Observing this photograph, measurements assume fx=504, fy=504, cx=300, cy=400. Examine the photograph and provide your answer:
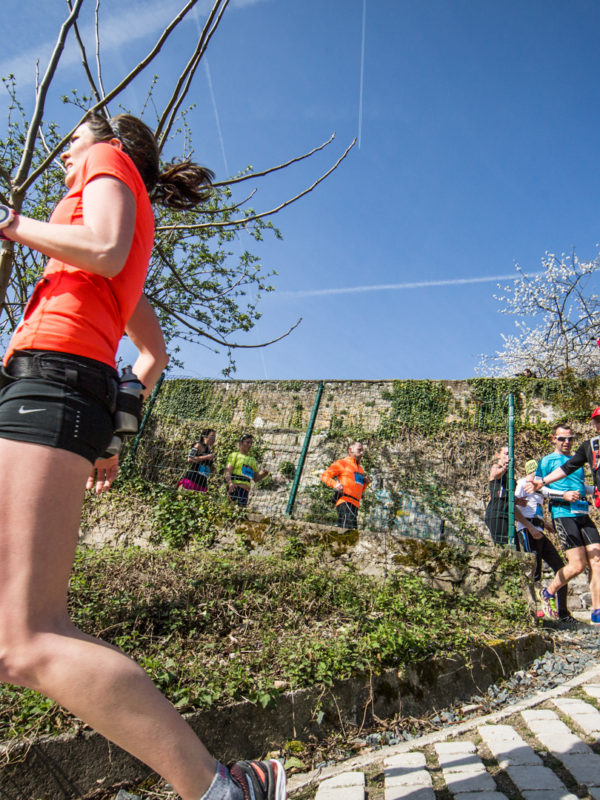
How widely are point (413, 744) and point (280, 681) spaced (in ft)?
2.21

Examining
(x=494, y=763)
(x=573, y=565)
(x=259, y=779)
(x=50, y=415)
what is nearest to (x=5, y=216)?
(x=50, y=415)

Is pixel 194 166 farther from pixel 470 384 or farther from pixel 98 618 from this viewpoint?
pixel 470 384

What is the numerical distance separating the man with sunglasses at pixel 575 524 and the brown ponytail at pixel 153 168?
4316mm

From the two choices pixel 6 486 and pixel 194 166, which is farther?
pixel 194 166

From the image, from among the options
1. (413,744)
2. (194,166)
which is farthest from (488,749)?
(194,166)

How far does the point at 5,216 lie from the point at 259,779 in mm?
1541

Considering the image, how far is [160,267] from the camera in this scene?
12.2m

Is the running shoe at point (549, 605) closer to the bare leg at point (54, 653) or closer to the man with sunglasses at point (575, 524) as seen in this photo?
the man with sunglasses at point (575, 524)

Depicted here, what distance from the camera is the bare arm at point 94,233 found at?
1.25m

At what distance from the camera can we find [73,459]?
1.17 meters

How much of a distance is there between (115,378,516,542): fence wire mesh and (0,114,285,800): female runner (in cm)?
553

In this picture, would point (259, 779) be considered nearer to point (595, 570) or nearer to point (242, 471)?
point (595, 570)

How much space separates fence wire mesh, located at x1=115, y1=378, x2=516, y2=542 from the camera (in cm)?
768

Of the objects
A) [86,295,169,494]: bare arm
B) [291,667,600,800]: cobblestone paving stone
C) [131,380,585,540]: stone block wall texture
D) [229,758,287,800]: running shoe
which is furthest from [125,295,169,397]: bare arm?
[131,380,585,540]: stone block wall texture
